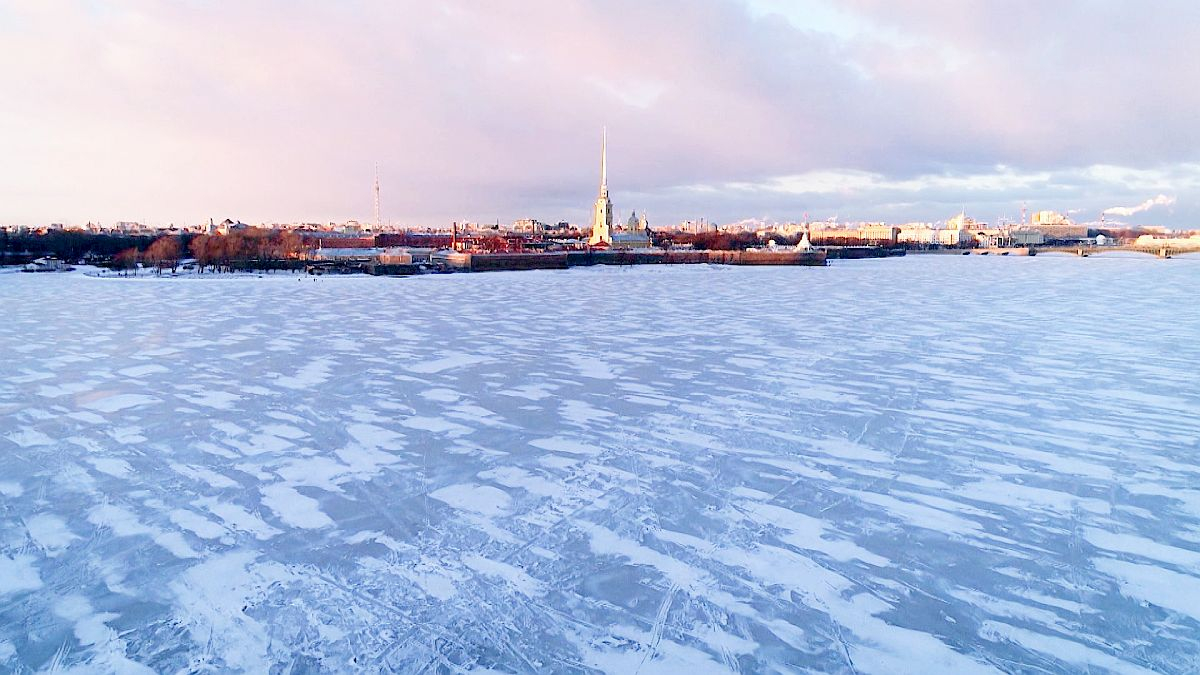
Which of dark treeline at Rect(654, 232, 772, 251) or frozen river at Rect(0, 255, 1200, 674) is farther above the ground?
dark treeline at Rect(654, 232, 772, 251)

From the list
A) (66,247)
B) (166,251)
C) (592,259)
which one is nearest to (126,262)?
(166,251)

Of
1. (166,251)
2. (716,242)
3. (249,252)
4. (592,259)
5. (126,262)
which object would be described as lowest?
(592,259)

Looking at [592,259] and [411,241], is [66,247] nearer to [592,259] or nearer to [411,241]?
[411,241]

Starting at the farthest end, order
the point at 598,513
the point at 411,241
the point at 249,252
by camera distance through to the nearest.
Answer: the point at 411,241 < the point at 249,252 < the point at 598,513

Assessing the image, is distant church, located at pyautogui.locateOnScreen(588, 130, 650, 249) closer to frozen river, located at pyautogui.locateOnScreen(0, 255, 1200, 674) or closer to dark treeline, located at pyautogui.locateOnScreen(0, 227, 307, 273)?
dark treeline, located at pyautogui.locateOnScreen(0, 227, 307, 273)

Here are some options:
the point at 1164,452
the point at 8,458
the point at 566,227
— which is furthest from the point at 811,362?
the point at 566,227

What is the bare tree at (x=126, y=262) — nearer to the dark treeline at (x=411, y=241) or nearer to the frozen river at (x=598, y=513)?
the dark treeline at (x=411, y=241)

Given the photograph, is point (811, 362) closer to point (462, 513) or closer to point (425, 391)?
point (425, 391)

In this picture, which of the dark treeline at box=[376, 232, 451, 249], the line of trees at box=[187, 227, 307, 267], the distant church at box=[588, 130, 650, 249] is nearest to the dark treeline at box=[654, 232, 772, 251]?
the distant church at box=[588, 130, 650, 249]
